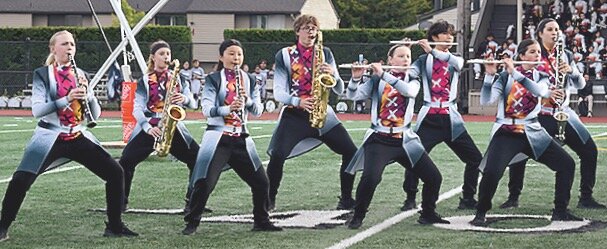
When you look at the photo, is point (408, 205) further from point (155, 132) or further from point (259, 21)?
point (259, 21)

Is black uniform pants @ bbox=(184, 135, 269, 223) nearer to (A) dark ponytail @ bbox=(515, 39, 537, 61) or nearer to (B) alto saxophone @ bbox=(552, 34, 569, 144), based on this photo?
(A) dark ponytail @ bbox=(515, 39, 537, 61)

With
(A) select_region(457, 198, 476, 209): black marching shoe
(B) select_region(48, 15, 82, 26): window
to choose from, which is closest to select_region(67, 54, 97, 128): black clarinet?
(A) select_region(457, 198, 476, 209): black marching shoe

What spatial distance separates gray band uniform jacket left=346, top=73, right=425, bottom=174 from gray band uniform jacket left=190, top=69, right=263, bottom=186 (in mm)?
909

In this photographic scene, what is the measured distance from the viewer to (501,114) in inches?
400

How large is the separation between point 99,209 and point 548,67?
424cm

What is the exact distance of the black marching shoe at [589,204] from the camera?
11.2 metres

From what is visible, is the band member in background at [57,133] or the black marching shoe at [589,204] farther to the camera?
the black marching shoe at [589,204]

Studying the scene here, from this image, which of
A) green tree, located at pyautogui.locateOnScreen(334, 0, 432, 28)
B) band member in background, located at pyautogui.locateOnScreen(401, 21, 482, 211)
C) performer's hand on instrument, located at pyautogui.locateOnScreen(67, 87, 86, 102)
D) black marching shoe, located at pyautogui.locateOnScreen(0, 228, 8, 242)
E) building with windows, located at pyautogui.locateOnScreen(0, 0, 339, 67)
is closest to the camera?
performer's hand on instrument, located at pyautogui.locateOnScreen(67, 87, 86, 102)

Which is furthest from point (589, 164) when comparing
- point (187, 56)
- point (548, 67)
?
point (187, 56)

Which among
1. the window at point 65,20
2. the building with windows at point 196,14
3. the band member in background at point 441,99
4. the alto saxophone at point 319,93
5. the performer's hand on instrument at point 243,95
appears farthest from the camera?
the window at point 65,20

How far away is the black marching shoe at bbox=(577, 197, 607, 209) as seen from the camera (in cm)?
1116

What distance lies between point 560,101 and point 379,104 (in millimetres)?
1661

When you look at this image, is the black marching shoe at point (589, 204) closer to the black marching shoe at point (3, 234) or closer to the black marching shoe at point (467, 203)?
the black marching shoe at point (467, 203)

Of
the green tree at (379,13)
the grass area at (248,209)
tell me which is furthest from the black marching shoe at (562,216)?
the green tree at (379,13)
